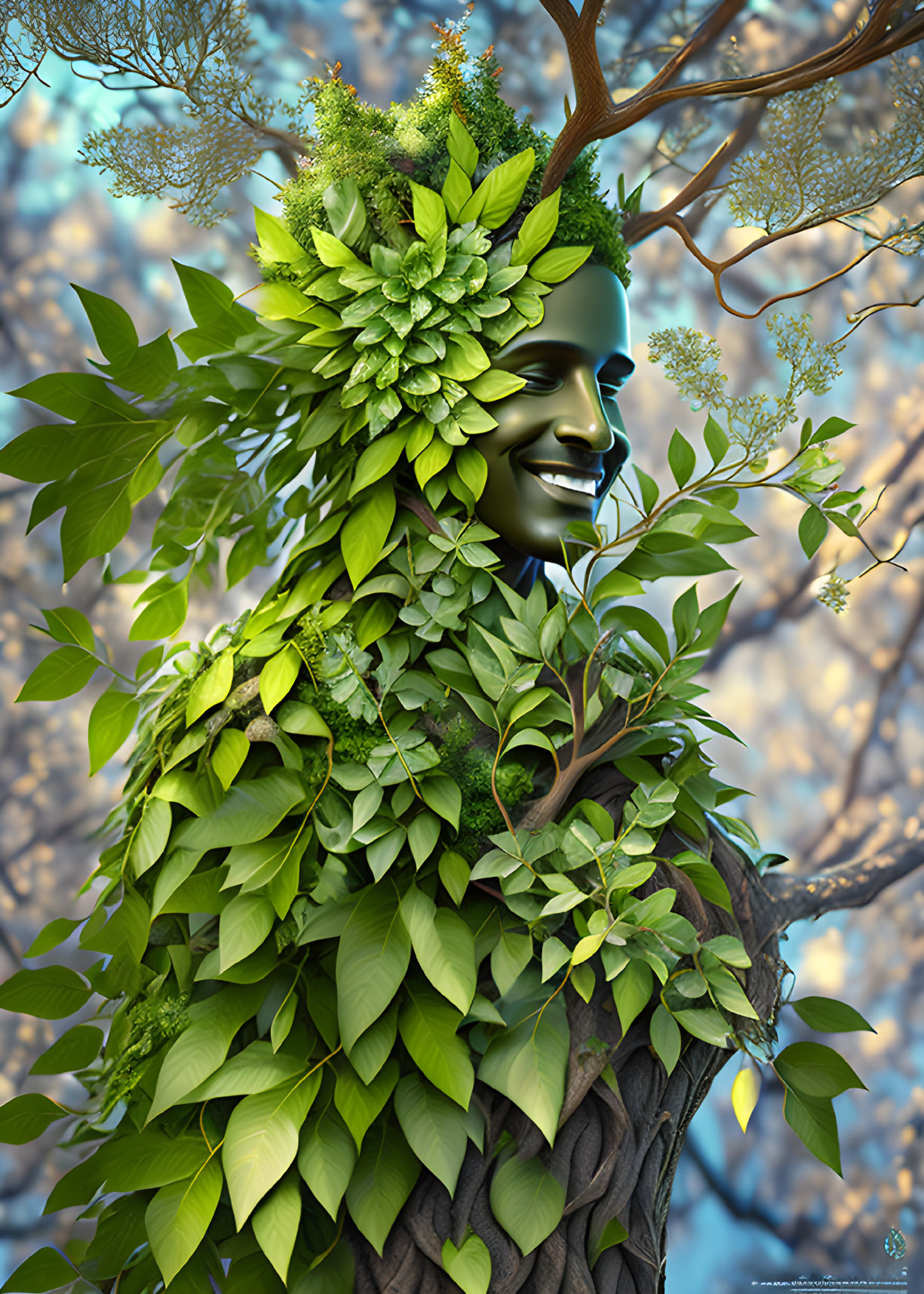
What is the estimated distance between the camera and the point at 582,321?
557 millimetres

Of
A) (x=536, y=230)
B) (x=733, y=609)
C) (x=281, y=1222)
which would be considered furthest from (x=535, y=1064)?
(x=733, y=609)

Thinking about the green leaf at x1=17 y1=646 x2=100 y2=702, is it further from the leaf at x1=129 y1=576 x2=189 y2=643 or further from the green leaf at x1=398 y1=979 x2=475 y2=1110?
the green leaf at x1=398 y1=979 x2=475 y2=1110

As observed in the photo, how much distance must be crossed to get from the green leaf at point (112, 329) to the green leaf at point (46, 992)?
0.39 metres

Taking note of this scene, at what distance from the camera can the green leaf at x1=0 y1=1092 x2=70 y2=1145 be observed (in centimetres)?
56

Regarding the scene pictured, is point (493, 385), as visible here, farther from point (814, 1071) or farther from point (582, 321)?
point (814, 1071)

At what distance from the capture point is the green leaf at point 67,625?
1.89 ft

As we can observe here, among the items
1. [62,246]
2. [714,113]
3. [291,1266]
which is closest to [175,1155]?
[291,1266]

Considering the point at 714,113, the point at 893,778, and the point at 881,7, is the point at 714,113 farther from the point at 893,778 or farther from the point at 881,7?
the point at 893,778

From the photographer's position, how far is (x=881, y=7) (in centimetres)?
53

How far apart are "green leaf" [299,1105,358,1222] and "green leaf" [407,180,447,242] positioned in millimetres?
512

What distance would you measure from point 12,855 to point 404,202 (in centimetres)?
58

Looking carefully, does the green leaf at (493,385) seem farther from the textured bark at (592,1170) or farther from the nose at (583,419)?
the textured bark at (592,1170)

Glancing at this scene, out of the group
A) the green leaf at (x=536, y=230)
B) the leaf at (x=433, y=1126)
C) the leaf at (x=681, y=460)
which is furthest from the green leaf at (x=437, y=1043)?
the green leaf at (x=536, y=230)

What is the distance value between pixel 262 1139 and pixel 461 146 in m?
0.58
